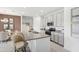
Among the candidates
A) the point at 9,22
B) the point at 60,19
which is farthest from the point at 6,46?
the point at 9,22

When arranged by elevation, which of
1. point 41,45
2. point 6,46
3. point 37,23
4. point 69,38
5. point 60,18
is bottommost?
point 41,45

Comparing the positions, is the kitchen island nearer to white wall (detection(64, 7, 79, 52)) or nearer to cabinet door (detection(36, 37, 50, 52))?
cabinet door (detection(36, 37, 50, 52))

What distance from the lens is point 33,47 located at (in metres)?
2.96

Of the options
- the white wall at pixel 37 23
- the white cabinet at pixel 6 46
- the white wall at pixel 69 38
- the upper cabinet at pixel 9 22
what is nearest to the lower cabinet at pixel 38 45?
the white cabinet at pixel 6 46

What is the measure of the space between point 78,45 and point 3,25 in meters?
7.24

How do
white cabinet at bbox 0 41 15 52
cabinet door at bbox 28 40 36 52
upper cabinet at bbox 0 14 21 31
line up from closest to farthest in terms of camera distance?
white cabinet at bbox 0 41 15 52 < cabinet door at bbox 28 40 36 52 < upper cabinet at bbox 0 14 21 31

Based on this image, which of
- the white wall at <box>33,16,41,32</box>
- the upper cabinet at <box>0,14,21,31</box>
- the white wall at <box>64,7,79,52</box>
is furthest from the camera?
the white wall at <box>33,16,41,32</box>

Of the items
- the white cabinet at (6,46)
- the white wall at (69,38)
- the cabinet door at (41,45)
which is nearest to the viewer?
the white cabinet at (6,46)

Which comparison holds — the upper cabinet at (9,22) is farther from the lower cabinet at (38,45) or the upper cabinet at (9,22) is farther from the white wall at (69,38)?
the lower cabinet at (38,45)

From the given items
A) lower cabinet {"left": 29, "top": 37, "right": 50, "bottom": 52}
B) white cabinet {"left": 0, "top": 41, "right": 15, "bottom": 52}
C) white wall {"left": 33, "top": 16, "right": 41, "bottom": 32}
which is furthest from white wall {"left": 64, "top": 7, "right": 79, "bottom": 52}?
white wall {"left": 33, "top": 16, "right": 41, "bottom": 32}

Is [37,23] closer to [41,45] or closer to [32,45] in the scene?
[41,45]
